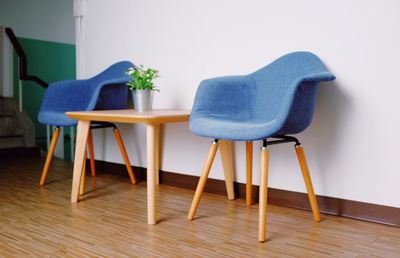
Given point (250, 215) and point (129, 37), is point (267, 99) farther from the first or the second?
point (129, 37)

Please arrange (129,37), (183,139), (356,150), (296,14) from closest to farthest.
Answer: (356,150) → (296,14) → (183,139) → (129,37)

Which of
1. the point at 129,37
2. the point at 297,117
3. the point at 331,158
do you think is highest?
the point at 129,37

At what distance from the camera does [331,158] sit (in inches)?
78.1

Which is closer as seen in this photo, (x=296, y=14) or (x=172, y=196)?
(x=296, y=14)

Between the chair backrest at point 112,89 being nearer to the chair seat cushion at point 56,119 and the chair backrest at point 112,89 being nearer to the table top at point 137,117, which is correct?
the chair seat cushion at point 56,119

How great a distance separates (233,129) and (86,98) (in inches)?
61.6

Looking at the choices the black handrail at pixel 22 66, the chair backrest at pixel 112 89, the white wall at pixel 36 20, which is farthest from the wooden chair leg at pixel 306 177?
the white wall at pixel 36 20

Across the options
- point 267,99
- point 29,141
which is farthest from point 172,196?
point 29,141

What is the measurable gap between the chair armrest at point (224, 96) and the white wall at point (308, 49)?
0.20 m

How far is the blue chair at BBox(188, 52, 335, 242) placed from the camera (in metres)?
1.60

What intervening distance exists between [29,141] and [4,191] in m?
1.68

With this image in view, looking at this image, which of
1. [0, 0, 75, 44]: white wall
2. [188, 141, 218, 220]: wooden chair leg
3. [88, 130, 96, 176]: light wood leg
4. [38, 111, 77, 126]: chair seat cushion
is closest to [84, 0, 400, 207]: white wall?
[88, 130, 96, 176]: light wood leg

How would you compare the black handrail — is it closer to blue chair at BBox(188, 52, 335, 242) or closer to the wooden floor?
the wooden floor

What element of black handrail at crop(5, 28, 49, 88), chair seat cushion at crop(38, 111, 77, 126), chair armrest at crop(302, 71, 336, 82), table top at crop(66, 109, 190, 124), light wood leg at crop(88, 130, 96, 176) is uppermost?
black handrail at crop(5, 28, 49, 88)
